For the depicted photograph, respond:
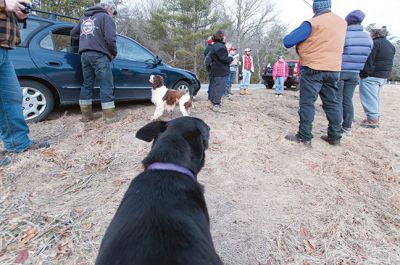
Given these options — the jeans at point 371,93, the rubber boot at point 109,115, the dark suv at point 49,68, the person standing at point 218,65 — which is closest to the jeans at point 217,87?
the person standing at point 218,65

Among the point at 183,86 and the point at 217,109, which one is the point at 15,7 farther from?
the point at 183,86

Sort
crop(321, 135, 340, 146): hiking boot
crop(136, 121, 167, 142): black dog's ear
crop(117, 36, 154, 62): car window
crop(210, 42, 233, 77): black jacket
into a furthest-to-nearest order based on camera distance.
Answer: crop(210, 42, 233, 77): black jacket < crop(117, 36, 154, 62): car window < crop(321, 135, 340, 146): hiking boot < crop(136, 121, 167, 142): black dog's ear

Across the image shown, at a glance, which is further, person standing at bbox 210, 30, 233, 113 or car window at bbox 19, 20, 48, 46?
person standing at bbox 210, 30, 233, 113

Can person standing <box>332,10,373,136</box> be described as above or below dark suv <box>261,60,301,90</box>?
above

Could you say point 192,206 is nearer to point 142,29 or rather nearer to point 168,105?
point 168,105

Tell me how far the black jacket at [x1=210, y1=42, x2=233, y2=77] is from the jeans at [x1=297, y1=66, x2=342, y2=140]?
1.99 metres

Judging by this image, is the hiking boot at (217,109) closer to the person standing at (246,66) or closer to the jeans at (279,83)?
the person standing at (246,66)

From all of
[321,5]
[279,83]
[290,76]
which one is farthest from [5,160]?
[290,76]

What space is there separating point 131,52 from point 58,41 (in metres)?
1.41

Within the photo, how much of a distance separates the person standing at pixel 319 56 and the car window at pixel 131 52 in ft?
10.4

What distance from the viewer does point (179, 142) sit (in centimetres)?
154

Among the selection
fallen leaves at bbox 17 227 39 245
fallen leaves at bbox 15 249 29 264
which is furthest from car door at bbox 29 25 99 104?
fallen leaves at bbox 15 249 29 264

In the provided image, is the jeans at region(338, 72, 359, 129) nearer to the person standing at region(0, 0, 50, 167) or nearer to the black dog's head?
the black dog's head

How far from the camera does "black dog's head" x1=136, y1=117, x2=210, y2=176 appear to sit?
1442 millimetres
